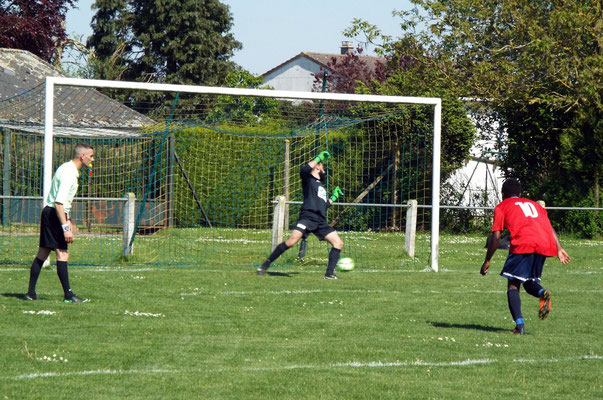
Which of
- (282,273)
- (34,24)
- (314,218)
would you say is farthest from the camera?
(34,24)

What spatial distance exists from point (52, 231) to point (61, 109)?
58.9ft

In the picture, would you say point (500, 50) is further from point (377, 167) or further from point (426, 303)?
point (426, 303)

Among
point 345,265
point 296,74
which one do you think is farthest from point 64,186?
point 296,74

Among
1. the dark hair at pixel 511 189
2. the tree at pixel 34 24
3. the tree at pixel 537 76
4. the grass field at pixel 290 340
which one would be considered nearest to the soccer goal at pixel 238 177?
the tree at pixel 537 76

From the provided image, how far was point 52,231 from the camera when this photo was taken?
10.4 meters

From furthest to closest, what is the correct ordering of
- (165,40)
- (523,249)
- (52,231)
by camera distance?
(165,40), (52,231), (523,249)

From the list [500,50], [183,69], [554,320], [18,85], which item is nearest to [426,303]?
[554,320]

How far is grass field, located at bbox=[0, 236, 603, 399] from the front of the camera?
6.33m

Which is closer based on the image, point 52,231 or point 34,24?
point 52,231

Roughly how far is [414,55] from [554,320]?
18.9 m

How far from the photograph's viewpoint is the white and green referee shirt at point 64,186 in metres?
10.1

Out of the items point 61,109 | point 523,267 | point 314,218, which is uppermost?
point 61,109

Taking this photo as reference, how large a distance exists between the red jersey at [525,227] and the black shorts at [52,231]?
199 inches

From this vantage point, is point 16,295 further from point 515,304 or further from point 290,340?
point 515,304
